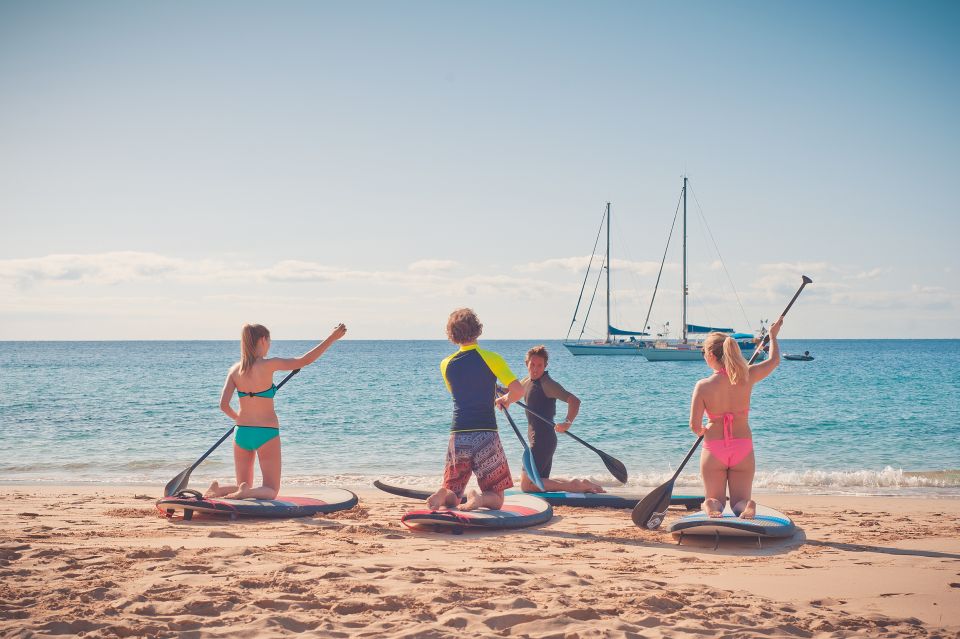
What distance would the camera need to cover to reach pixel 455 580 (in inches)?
166

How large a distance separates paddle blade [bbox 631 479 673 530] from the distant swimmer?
1.30 meters

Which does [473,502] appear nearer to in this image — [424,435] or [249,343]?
[249,343]

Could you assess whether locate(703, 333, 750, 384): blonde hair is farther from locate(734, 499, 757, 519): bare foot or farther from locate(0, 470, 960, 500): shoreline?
locate(0, 470, 960, 500): shoreline

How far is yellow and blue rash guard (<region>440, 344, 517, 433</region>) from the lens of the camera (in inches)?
229

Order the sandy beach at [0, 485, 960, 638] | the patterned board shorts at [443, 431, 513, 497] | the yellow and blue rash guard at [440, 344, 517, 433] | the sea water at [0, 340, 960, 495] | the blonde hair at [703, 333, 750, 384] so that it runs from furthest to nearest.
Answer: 1. the sea water at [0, 340, 960, 495]
2. the patterned board shorts at [443, 431, 513, 497]
3. the yellow and blue rash guard at [440, 344, 517, 433]
4. the blonde hair at [703, 333, 750, 384]
5. the sandy beach at [0, 485, 960, 638]

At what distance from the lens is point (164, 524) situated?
6129 millimetres

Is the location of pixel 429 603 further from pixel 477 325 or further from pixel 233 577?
pixel 477 325

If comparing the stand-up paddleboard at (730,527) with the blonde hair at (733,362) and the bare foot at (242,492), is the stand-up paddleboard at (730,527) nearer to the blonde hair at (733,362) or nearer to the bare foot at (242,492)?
the blonde hair at (733,362)

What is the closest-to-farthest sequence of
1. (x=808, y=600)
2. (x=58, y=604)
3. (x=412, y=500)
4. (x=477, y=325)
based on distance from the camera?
(x=58, y=604) < (x=808, y=600) < (x=477, y=325) < (x=412, y=500)

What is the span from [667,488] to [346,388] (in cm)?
2650

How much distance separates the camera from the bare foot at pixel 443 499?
6.00 meters

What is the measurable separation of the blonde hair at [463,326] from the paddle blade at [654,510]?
6.26 ft

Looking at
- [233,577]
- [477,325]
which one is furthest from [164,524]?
[477,325]

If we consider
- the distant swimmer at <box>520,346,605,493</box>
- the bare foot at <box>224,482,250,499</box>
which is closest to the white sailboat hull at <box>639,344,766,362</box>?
the distant swimmer at <box>520,346,605,493</box>
